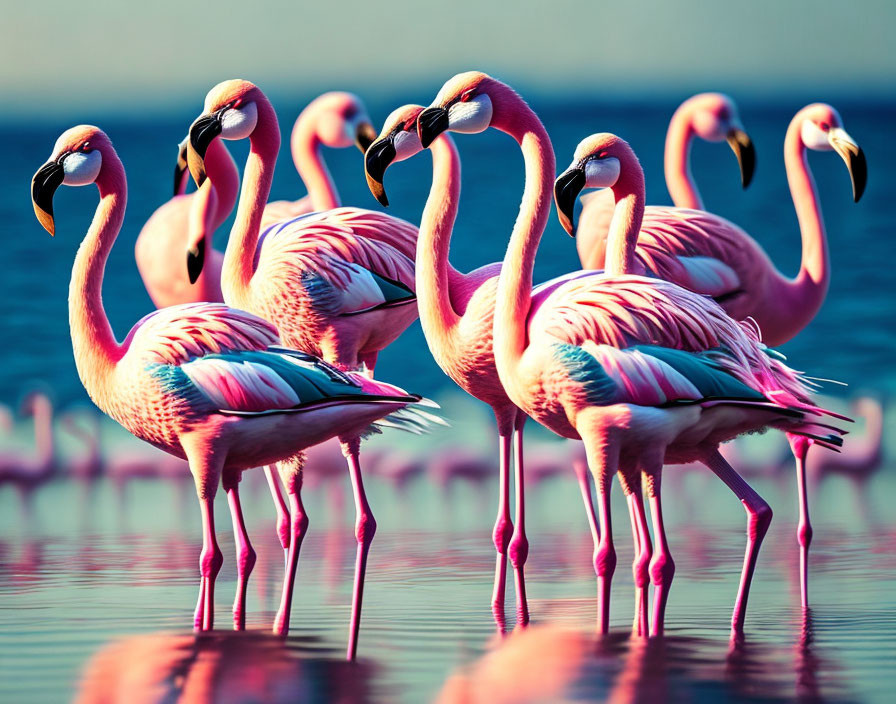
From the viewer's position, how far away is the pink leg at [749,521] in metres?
5.23

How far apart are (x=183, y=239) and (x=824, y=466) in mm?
4889

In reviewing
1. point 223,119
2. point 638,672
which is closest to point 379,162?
point 223,119

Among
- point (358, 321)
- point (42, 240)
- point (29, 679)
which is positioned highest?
point (42, 240)

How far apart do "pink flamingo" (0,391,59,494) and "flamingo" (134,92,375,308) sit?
2.50 meters

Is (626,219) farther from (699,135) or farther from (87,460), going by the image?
(87,460)

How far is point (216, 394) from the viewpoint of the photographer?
5359 millimetres

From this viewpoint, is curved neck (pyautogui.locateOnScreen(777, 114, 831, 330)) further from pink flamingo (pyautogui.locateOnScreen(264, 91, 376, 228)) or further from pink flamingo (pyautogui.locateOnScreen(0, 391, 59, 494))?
pink flamingo (pyautogui.locateOnScreen(0, 391, 59, 494))

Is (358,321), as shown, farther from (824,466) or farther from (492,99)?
(824,466)

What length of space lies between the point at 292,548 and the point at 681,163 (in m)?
3.78

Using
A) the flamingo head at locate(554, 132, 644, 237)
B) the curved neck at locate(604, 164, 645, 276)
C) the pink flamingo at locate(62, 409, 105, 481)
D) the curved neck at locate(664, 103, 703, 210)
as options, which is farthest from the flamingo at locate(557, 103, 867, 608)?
the pink flamingo at locate(62, 409, 105, 481)

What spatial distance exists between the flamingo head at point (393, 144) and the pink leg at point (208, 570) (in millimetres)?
1435

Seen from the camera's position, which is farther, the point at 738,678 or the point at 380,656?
the point at 380,656

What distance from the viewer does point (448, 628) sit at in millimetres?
5289

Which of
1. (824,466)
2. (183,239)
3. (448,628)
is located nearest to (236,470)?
(448,628)
